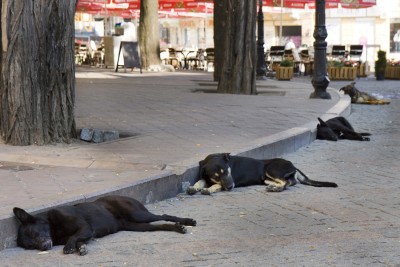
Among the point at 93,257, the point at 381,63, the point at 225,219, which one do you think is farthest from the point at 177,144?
the point at 381,63

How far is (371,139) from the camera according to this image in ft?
41.8

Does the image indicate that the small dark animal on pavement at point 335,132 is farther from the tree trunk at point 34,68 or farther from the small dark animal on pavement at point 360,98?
the small dark animal on pavement at point 360,98

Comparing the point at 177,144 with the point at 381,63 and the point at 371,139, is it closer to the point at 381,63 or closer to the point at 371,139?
the point at 371,139

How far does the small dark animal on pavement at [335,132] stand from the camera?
1239 cm

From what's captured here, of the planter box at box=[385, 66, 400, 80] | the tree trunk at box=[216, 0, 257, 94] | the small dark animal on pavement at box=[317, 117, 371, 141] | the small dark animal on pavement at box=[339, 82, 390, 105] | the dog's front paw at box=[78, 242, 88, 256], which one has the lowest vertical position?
→ the planter box at box=[385, 66, 400, 80]

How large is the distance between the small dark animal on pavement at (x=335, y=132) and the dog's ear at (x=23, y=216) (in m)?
6.89

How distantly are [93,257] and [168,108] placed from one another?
926 centimetres

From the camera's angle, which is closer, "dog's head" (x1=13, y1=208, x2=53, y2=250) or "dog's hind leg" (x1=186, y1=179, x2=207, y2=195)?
"dog's head" (x1=13, y1=208, x2=53, y2=250)

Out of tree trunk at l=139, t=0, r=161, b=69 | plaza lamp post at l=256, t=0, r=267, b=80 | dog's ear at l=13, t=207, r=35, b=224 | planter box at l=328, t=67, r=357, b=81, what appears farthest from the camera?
planter box at l=328, t=67, r=357, b=81

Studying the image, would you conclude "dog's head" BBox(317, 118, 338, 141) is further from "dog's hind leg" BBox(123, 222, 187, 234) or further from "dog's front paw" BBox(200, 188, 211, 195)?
"dog's hind leg" BBox(123, 222, 187, 234)

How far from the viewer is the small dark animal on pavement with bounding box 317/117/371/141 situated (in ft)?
40.7

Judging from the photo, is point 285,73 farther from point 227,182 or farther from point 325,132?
point 227,182

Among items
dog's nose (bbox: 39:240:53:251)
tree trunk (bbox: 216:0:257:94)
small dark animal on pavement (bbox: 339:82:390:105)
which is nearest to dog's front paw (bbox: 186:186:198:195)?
dog's nose (bbox: 39:240:53:251)

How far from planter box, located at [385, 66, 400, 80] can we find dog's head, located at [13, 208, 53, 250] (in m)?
28.1
